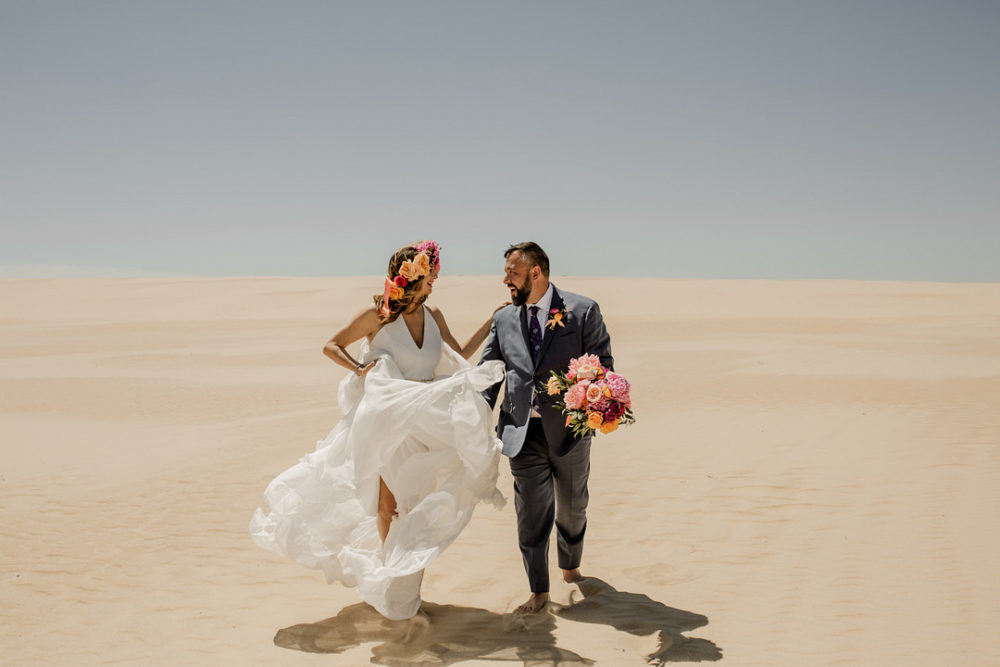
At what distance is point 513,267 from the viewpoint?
480 centimetres

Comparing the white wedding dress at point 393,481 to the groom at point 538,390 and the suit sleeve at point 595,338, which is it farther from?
the suit sleeve at point 595,338

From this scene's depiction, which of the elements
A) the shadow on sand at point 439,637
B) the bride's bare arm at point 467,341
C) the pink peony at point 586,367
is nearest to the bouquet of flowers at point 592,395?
the pink peony at point 586,367

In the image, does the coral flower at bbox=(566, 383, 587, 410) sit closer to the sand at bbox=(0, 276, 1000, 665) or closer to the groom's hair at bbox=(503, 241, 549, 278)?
the groom's hair at bbox=(503, 241, 549, 278)

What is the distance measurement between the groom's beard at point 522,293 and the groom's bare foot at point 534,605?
188 cm

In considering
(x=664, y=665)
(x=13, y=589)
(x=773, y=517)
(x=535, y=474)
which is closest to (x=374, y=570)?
(x=535, y=474)

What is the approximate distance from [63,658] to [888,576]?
18.2 feet

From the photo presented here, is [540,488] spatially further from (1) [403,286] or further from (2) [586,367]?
(1) [403,286]

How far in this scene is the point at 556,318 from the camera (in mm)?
4754

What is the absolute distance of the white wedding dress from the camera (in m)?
4.46

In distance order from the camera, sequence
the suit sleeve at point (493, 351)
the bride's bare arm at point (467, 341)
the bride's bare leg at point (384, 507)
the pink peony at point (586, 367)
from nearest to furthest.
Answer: the pink peony at point (586, 367)
the bride's bare leg at point (384, 507)
the suit sleeve at point (493, 351)
the bride's bare arm at point (467, 341)

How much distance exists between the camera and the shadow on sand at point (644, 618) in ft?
14.8

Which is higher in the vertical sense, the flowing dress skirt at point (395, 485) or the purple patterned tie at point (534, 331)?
the purple patterned tie at point (534, 331)

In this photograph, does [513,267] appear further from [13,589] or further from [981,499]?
[981,499]

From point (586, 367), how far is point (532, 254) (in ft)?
2.70
